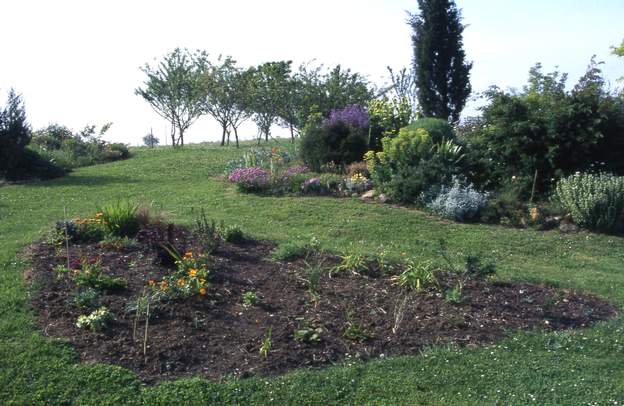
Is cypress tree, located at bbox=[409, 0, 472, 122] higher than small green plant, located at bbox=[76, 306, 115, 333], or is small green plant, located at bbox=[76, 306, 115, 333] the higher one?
cypress tree, located at bbox=[409, 0, 472, 122]

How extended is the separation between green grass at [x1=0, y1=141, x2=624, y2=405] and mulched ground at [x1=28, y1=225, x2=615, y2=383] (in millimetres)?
180

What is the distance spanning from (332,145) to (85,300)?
970 centimetres

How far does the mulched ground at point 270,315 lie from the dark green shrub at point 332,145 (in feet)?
23.5

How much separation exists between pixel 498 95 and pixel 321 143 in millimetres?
3862

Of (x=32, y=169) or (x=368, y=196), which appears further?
(x=32, y=169)

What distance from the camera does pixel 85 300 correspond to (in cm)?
607

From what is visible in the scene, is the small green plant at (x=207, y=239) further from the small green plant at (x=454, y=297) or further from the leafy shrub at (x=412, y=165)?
the leafy shrub at (x=412, y=165)

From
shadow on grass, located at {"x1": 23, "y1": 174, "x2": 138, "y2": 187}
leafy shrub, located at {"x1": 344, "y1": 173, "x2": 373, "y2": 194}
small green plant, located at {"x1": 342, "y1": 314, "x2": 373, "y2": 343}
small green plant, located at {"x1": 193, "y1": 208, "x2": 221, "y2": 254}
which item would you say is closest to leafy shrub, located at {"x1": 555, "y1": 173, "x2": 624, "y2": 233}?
leafy shrub, located at {"x1": 344, "y1": 173, "x2": 373, "y2": 194}

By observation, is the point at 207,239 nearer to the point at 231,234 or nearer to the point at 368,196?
the point at 231,234

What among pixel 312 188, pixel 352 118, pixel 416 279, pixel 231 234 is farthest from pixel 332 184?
pixel 416 279

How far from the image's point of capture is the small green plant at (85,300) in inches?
237

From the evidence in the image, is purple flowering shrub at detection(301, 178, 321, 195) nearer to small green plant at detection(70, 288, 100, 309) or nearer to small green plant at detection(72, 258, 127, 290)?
small green plant at detection(72, 258, 127, 290)

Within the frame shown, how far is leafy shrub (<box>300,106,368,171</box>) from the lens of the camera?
14.9m

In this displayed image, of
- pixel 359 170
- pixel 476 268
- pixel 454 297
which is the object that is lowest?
pixel 454 297
